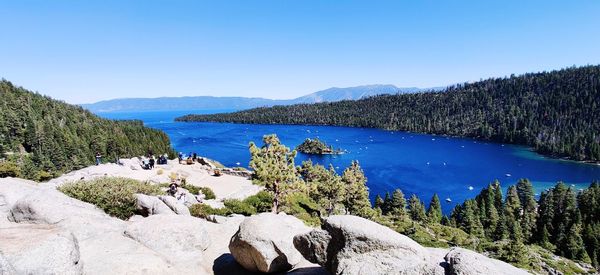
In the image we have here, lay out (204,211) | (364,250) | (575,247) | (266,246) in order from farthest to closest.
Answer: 1. (575,247)
2. (204,211)
3. (266,246)
4. (364,250)

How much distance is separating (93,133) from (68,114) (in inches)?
854

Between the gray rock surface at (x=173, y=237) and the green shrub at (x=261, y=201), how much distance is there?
16.4m

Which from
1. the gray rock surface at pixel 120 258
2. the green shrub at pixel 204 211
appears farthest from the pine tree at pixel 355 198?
the gray rock surface at pixel 120 258

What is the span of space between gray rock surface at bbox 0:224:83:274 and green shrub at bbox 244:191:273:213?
74.6ft

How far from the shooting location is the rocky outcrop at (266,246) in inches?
579

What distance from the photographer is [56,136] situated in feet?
408

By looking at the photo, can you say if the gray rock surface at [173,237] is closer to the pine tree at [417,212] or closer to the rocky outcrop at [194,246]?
the rocky outcrop at [194,246]

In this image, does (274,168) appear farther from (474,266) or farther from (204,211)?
(474,266)

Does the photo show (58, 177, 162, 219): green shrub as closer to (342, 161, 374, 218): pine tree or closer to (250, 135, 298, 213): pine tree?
(250, 135, 298, 213): pine tree

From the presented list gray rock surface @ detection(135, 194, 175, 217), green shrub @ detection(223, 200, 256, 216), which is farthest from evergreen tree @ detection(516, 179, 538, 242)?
gray rock surface @ detection(135, 194, 175, 217)

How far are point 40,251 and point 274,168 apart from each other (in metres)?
23.7

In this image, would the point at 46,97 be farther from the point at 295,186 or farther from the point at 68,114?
the point at 295,186

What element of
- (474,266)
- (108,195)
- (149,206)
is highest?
(474,266)

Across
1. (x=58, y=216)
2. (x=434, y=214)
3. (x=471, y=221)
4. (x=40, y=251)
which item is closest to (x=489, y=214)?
(x=471, y=221)
